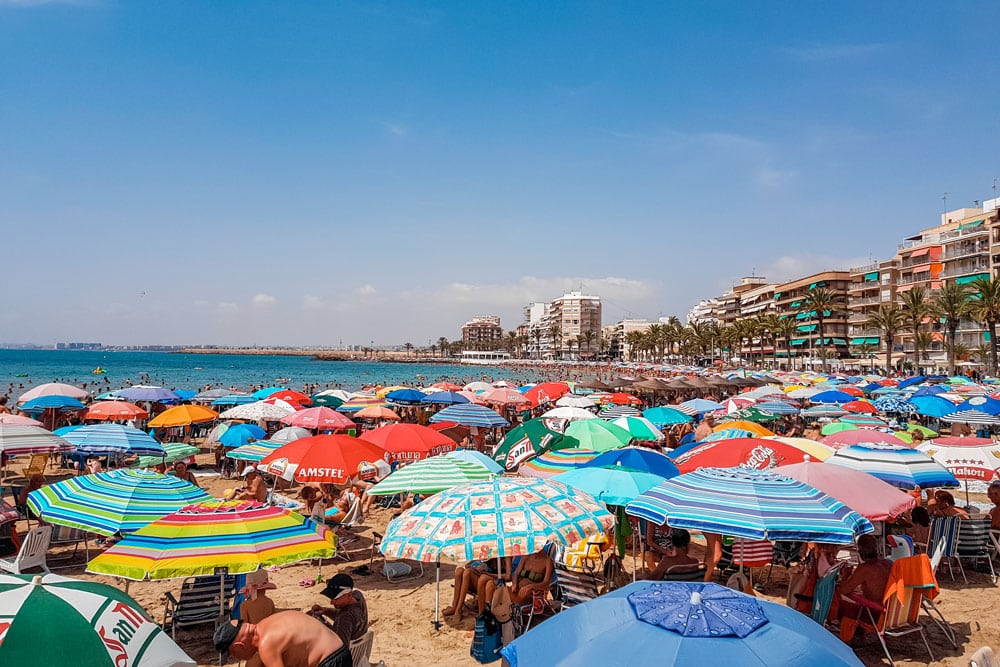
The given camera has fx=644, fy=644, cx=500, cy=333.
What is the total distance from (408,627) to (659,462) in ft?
12.8

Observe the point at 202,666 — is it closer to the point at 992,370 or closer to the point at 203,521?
the point at 203,521

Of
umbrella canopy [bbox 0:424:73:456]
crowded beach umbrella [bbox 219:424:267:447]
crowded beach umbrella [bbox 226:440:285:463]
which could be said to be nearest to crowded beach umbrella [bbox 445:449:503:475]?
crowded beach umbrella [bbox 226:440:285:463]

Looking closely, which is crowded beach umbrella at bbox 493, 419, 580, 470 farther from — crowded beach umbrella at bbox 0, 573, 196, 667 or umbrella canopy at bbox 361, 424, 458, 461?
crowded beach umbrella at bbox 0, 573, 196, 667

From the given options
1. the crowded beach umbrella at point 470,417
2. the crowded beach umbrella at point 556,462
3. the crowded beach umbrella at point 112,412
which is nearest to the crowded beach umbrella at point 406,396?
the crowded beach umbrella at point 470,417

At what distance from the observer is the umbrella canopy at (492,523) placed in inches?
218

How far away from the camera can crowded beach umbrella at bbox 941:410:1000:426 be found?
17.4 meters

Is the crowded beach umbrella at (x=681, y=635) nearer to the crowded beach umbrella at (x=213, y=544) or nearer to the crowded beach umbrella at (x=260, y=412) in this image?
the crowded beach umbrella at (x=213, y=544)

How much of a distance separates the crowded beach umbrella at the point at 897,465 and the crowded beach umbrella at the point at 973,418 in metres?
11.0

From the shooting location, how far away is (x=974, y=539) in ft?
28.8

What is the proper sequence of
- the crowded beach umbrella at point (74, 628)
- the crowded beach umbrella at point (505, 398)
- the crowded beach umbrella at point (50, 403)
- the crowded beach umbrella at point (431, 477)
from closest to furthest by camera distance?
the crowded beach umbrella at point (74, 628)
the crowded beach umbrella at point (431, 477)
the crowded beach umbrella at point (50, 403)
the crowded beach umbrella at point (505, 398)

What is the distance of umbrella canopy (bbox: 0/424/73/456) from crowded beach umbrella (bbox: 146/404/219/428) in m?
4.97

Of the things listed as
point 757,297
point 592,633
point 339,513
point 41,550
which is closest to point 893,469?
point 592,633

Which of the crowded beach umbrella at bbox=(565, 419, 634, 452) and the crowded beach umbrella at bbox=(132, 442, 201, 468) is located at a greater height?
the crowded beach umbrella at bbox=(565, 419, 634, 452)

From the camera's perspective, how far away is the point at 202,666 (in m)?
6.18
